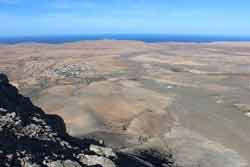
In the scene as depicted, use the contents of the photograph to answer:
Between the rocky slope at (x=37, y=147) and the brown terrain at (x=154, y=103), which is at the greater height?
the rocky slope at (x=37, y=147)

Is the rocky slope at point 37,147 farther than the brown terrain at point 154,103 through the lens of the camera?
No

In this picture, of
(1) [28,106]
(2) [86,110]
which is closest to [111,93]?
(2) [86,110]

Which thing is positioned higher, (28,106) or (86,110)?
(28,106)

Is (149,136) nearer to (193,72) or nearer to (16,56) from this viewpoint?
(193,72)

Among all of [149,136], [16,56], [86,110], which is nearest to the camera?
[149,136]

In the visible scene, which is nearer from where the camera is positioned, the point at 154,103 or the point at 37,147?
the point at 37,147

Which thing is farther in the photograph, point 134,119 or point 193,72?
point 193,72
